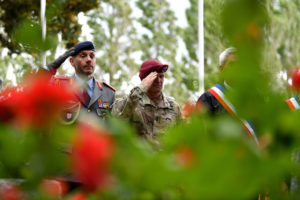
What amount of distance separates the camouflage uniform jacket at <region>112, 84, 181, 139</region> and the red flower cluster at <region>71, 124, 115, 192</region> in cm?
225

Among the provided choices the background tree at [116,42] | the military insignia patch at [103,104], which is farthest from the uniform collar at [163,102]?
the background tree at [116,42]

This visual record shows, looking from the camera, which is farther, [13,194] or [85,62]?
[85,62]

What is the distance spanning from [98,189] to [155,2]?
2878 centimetres

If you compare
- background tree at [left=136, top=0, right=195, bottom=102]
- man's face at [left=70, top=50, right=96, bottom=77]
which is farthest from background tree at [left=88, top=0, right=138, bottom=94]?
man's face at [left=70, top=50, right=96, bottom=77]

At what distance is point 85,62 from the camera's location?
133 inches

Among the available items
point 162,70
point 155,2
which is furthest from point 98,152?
point 155,2

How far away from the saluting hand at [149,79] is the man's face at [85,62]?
538 millimetres

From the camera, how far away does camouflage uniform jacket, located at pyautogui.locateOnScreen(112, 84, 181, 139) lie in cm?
279

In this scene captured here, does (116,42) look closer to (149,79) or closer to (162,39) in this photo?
(162,39)

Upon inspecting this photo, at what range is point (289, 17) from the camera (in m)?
23.9

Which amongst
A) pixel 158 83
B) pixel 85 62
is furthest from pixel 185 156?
pixel 85 62

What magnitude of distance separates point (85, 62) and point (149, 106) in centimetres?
65

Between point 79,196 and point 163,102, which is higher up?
point 163,102

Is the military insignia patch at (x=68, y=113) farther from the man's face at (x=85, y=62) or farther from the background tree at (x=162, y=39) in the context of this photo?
the background tree at (x=162, y=39)
